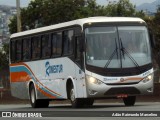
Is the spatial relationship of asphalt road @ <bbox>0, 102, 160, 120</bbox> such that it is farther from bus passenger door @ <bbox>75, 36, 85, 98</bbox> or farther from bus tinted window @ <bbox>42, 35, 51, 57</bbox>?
bus tinted window @ <bbox>42, 35, 51, 57</bbox>

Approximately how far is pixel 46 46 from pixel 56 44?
113 centimetres

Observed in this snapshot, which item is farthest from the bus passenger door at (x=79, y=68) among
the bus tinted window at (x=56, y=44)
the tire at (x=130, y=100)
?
the tire at (x=130, y=100)

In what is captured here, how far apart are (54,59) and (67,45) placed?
1.66 m

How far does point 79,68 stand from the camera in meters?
25.2

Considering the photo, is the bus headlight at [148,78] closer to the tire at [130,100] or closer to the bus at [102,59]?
the bus at [102,59]

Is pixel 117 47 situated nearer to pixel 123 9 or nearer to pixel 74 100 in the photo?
pixel 74 100

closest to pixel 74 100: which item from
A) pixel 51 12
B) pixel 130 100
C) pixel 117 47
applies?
pixel 130 100

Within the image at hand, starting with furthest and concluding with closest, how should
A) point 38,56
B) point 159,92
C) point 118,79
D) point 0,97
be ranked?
1. point 0,97
2. point 159,92
3. point 38,56
4. point 118,79

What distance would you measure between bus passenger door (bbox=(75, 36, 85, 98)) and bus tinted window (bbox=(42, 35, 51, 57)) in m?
3.15

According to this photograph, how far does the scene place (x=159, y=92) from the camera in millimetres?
36500

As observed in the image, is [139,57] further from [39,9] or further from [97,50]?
[39,9]

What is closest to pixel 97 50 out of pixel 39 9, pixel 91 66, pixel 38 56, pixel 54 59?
pixel 91 66

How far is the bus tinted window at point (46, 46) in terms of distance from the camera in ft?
93.5

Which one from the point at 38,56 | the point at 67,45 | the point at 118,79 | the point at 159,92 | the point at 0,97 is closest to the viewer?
the point at 118,79
